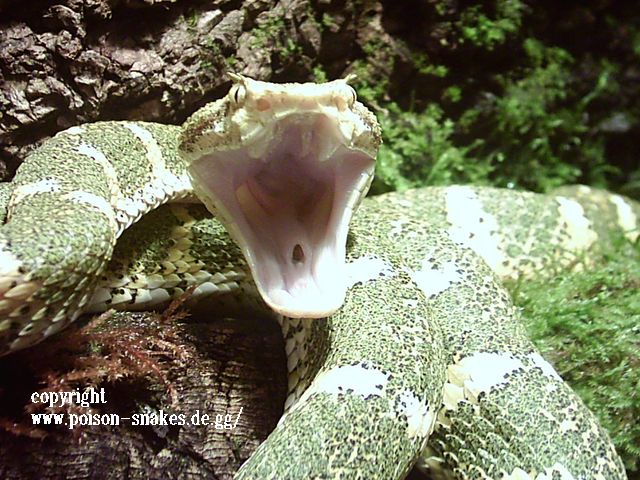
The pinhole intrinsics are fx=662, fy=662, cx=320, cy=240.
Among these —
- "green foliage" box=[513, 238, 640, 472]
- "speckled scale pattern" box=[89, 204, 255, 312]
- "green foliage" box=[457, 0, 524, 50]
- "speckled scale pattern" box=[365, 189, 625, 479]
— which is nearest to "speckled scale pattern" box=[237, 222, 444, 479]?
"speckled scale pattern" box=[365, 189, 625, 479]

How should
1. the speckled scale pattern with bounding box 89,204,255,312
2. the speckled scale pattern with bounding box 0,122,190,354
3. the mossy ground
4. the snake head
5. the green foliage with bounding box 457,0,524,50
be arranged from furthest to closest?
the green foliage with bounding box 457,0,524,50
the mossy ground
the speckled scale pattern with bounding box 89,204,255,312
the snake head
the speckled scale pattern with bounding box 0,122,190,354

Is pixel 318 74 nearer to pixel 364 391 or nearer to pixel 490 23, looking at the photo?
pixel 490 23

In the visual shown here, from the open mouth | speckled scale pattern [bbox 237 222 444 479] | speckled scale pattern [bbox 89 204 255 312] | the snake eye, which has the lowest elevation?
speckled scale pattern [bbox 237 222 444 479]

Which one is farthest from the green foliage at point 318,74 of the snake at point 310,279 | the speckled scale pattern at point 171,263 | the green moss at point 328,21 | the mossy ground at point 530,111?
the speckled scale pattern at point 171,263

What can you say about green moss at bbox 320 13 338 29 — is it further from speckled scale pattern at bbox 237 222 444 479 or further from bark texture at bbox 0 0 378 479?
speckled scale pattern at bbox 237 222 444 479

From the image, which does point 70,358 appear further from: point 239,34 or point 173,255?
point 239,34
